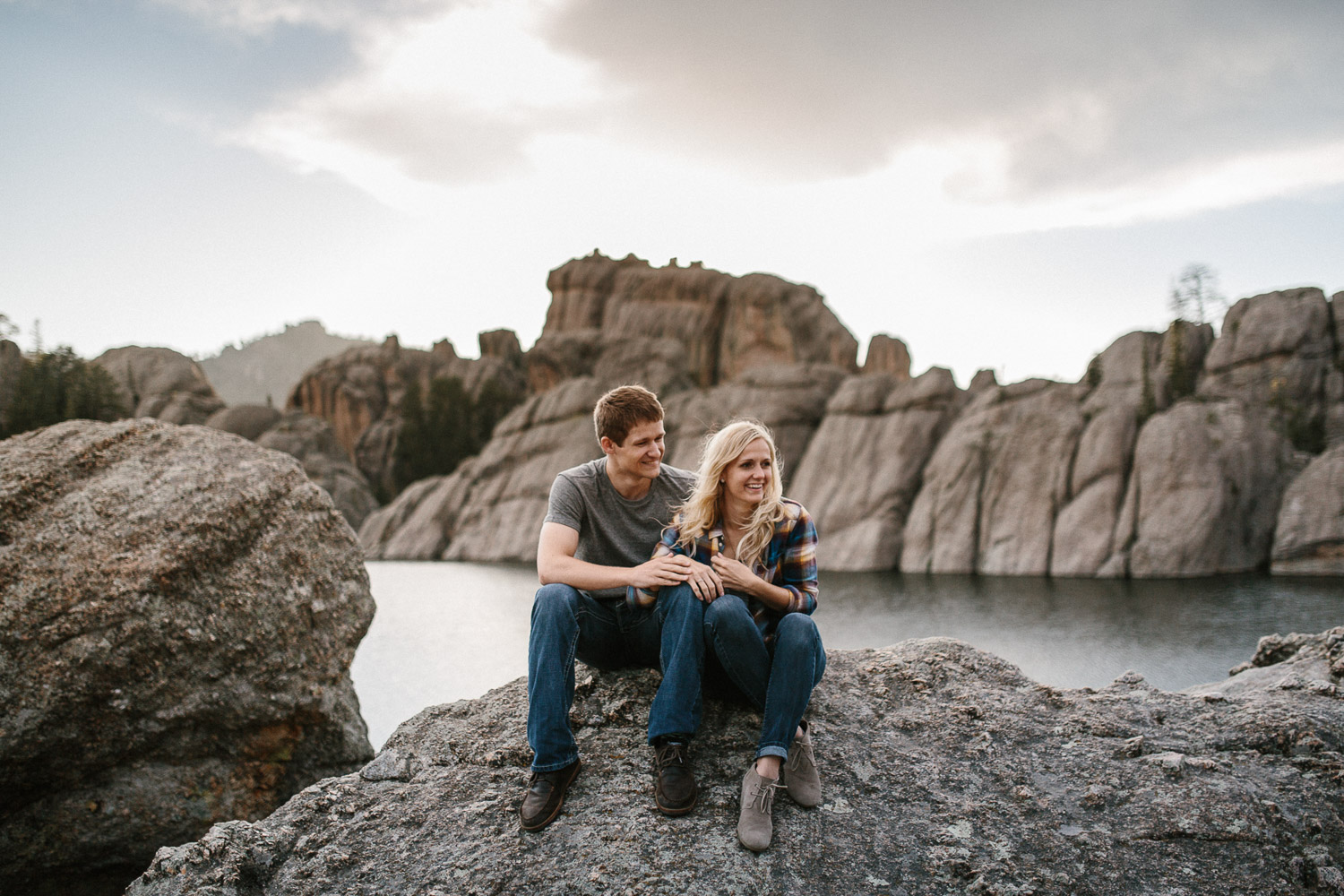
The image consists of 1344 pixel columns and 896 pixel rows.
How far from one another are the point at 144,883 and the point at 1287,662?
7593 millimetres

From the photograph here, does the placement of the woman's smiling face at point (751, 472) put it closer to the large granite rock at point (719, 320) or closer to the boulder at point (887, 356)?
the large granite rock at point (719, 320)

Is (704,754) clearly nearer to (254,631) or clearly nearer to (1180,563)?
(254,631)

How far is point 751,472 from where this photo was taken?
4.40 metres

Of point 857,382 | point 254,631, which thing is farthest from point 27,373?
point 254,631

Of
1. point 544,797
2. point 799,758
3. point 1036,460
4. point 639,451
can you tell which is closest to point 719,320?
point 1036,460

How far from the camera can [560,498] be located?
15.5 ft

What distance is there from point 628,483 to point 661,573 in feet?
2.60

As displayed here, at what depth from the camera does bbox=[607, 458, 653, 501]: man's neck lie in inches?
190

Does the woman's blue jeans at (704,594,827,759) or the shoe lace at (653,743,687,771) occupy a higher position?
the woman's blue jeans at (704,594,827,759)

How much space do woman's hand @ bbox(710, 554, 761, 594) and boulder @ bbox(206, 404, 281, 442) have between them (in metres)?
60.5

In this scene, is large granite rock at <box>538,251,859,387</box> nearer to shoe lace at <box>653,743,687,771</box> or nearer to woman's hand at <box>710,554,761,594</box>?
woman's hand at <box>710,554,761,594</box>

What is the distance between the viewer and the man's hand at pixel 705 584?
4090 millimetres

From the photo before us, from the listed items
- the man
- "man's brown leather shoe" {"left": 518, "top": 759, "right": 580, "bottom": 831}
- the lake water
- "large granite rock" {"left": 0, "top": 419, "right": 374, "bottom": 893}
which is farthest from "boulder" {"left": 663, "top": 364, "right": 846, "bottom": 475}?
"man's brown leather shoe" {"left": 518, "top": 759, "right": 580, "bottom": 831}

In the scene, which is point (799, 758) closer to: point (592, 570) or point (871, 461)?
point (592, 570)
